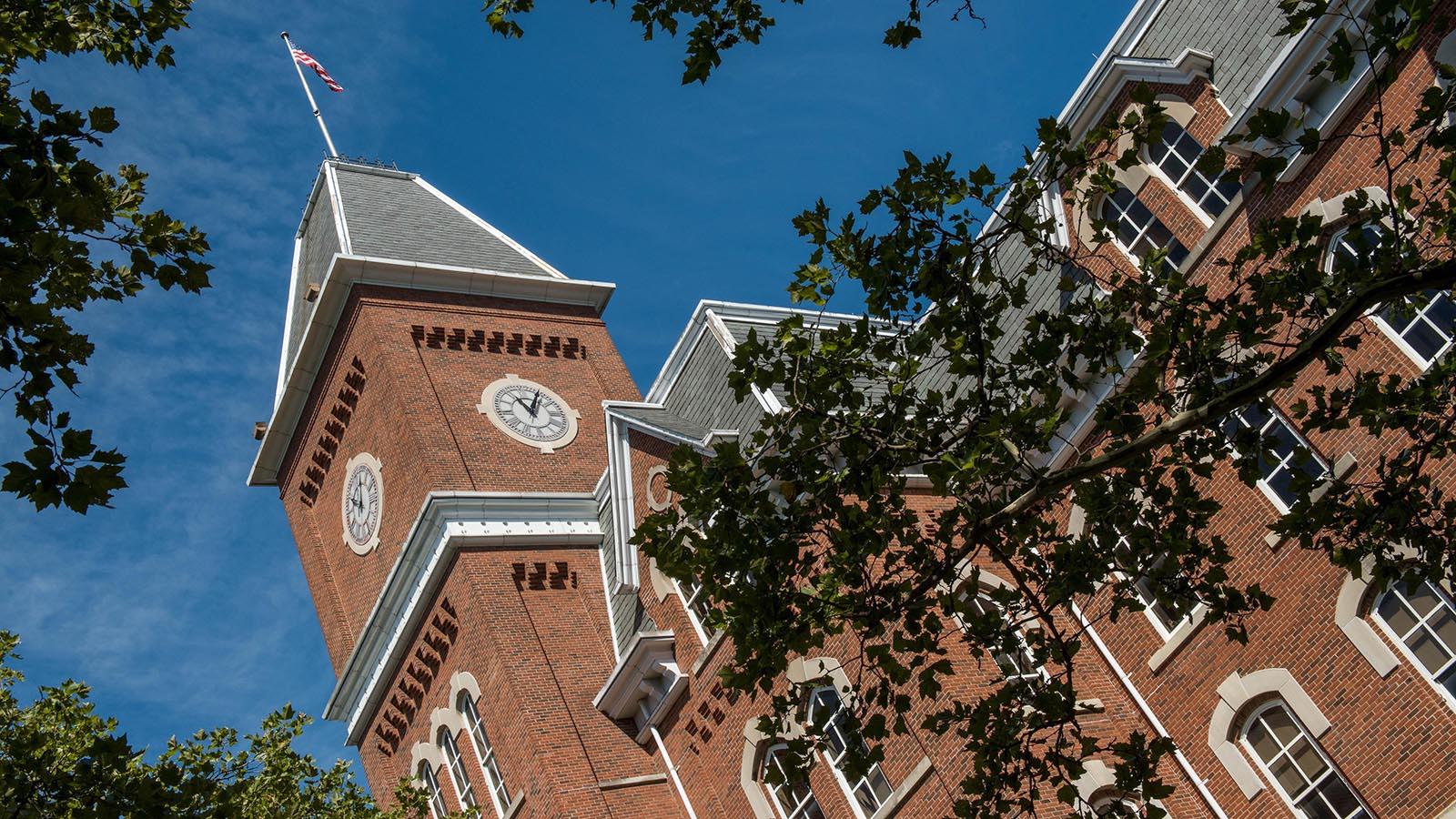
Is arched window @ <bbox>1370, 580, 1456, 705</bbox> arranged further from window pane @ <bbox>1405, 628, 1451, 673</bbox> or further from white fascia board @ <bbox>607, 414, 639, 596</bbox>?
white fascia board @ <bbox>607, 414, 639, 596</bbox>

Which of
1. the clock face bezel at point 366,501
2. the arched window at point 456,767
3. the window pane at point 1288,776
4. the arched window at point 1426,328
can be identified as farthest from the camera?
the clock face bezel at point 366,501

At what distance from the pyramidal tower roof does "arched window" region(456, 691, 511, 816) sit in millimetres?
9905

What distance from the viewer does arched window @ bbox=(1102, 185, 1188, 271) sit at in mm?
18953

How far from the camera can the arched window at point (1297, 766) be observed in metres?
16.3

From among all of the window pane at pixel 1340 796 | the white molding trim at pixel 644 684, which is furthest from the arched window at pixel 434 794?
the window pane at pixel 1340 796

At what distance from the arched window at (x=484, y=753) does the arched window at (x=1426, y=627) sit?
15.0 m

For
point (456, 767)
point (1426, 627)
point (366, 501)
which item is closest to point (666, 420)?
point (456, 767)

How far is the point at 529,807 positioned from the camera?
944 inches

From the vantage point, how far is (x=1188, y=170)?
62.1ft

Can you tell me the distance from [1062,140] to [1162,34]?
32.9 feet

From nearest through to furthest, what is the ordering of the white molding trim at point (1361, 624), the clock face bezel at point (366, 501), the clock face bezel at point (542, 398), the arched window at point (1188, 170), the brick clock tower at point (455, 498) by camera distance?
the white molding trim at point (1361, 624), the arched window at point (1188, 170), the brick clock tower at point (455, 498), the clock face bezel at point (542, 398), the clock face bezel at point (366, 501)

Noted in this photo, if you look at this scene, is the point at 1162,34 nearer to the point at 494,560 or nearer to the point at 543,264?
the point at 494,560

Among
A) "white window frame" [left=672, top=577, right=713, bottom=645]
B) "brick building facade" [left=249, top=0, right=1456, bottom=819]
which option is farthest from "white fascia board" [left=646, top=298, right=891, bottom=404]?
"white window frame" [left=672, top=577, right=713, bottom=645]

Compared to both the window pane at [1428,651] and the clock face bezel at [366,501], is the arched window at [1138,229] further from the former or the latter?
the clock face bezel at [366,501]
